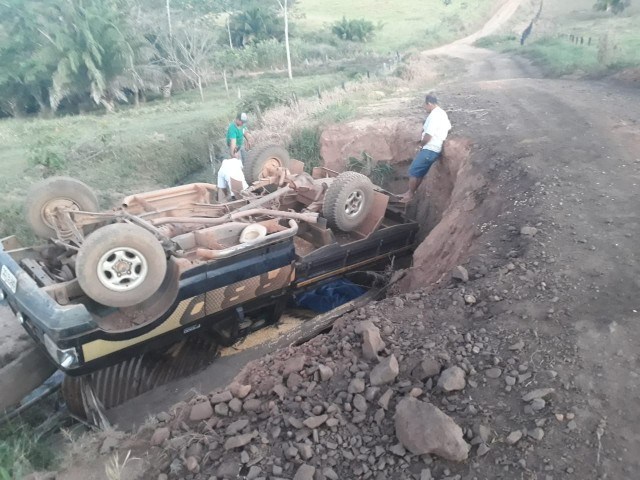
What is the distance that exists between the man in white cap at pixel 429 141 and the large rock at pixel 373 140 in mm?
1317

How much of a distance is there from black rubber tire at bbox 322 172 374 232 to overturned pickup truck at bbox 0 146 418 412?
15 mm

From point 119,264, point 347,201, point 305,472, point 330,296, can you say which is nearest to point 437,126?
point 347,201

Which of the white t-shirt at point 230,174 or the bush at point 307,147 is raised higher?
the white t-shirt at point 230,174

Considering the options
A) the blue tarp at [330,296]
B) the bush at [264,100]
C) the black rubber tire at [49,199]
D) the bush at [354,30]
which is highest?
the bush at [354,30]

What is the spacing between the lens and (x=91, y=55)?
21000mm

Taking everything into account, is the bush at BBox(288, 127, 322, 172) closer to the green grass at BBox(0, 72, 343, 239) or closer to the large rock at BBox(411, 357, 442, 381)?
the green grass at BBox(0, 72, 343, 239)

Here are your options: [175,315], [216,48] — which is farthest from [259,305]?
[216,48]

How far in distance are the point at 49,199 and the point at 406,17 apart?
3778 cm

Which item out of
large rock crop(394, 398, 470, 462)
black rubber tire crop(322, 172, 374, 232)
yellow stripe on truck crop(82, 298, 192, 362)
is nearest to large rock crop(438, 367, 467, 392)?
large rock crop(394, 398, 470, 462)

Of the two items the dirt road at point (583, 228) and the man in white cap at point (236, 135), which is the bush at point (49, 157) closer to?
the man in white cap at point (236, 135)

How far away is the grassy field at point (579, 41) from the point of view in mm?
13363

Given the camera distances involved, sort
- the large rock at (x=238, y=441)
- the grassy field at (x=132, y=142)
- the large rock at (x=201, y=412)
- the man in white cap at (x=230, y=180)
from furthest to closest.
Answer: the grassy field at (x=132, y=142)
the man in white cap at (x=230, y=180)
the large rock at (x=201, y=412)
the large rock at (x=238, y=441)

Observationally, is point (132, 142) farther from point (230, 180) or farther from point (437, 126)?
point (437, 126)

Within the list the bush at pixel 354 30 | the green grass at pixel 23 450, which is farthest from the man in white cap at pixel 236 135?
the bush at pixel 354 30
